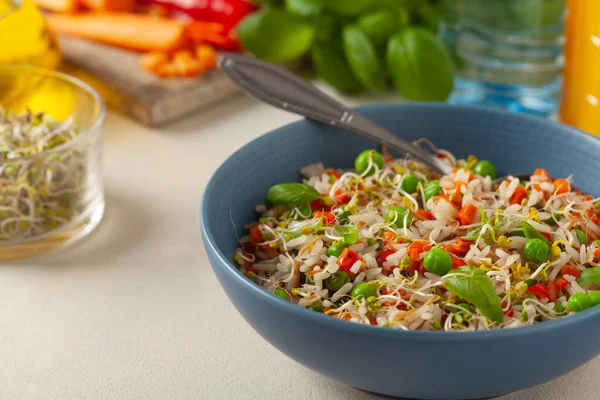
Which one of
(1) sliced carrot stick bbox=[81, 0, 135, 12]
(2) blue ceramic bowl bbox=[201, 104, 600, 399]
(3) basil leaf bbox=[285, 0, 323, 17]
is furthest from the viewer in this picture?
(1) sliced carrot stick bbox=[81, 0, 135, 12]

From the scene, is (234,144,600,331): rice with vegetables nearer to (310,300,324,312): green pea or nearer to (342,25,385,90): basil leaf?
(310,300,324,312): green pea

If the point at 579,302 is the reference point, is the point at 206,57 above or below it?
below

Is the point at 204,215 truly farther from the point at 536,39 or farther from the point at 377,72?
the point at 536,39

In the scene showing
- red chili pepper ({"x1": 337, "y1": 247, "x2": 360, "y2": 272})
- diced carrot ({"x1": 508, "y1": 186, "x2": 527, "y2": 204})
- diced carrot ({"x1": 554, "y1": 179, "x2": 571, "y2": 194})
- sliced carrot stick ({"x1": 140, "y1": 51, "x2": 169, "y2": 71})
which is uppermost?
diced carrot ({"x1": 554, "y1": 179, "x2": 571, "y2": 194})

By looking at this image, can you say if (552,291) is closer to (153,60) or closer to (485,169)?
(485,169)

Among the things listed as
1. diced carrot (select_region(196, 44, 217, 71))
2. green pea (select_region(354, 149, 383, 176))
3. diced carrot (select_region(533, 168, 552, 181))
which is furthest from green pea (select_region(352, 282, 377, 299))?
diced carrot (select_region(196, 44, 217, 71))

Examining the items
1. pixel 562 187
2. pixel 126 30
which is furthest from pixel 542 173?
pixel 126 30
